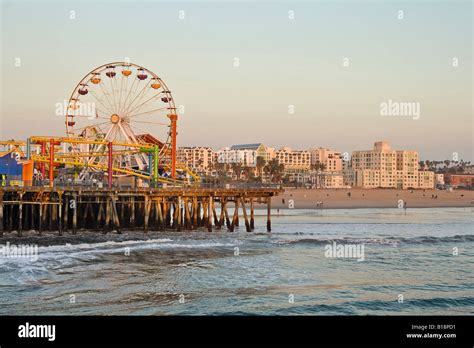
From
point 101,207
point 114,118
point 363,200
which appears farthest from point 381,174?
point 101,207

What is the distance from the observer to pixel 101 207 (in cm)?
4203

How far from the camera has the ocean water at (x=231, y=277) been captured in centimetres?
2048

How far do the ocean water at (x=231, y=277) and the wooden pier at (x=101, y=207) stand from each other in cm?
187

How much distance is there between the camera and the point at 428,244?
40.4 meters

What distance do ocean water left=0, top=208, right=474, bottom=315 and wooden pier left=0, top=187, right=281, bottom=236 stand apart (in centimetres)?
187

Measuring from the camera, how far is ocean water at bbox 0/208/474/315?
2048 centimetres

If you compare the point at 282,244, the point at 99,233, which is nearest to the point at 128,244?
the point at 99,233

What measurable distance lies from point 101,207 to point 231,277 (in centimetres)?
1838

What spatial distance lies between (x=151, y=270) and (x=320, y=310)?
9.60 meters

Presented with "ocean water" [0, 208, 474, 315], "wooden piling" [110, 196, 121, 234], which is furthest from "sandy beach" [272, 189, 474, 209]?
"ocean water" [0, 208, 474, 315]

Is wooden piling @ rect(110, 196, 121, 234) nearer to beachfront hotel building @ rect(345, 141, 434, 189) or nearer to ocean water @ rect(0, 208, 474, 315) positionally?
ocean water @ rect(0, 208, 474, 315)

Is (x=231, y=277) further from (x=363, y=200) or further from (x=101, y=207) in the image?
(x=363, y=200)
